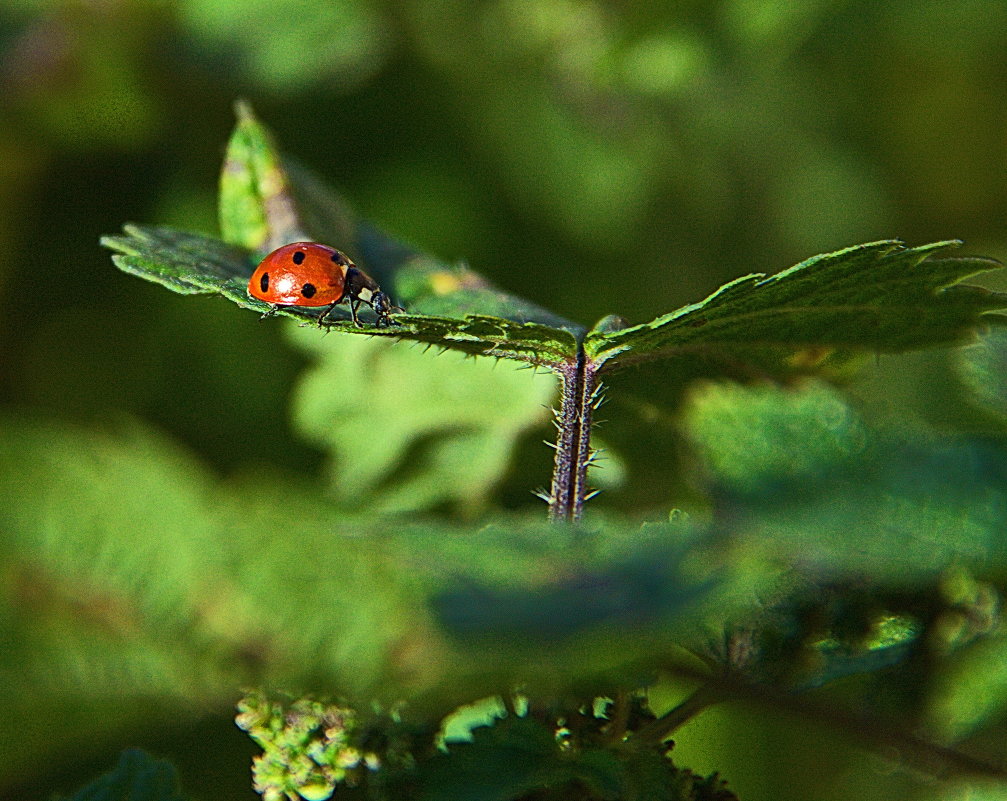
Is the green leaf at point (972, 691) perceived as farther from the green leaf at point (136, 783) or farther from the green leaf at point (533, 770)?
the green leaf at point (136, 783)

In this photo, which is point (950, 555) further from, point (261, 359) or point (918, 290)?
point (261, 359)

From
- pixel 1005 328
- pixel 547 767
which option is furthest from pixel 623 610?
pixel 1005 328

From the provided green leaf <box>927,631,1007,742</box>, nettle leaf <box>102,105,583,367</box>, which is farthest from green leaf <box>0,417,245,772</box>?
green leaf <box>927,631,1007,742</box>

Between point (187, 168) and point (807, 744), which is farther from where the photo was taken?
point (187, 168)

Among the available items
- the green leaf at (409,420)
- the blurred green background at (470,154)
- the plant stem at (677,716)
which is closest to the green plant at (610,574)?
the plant stem at (677,716)

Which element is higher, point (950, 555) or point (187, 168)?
point (187, 168)

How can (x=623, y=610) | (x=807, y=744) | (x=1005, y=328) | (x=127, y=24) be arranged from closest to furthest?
(x=623, y=610) < (x=1005, y=328) < (x=807, y=744) < (x=127, y=24)
